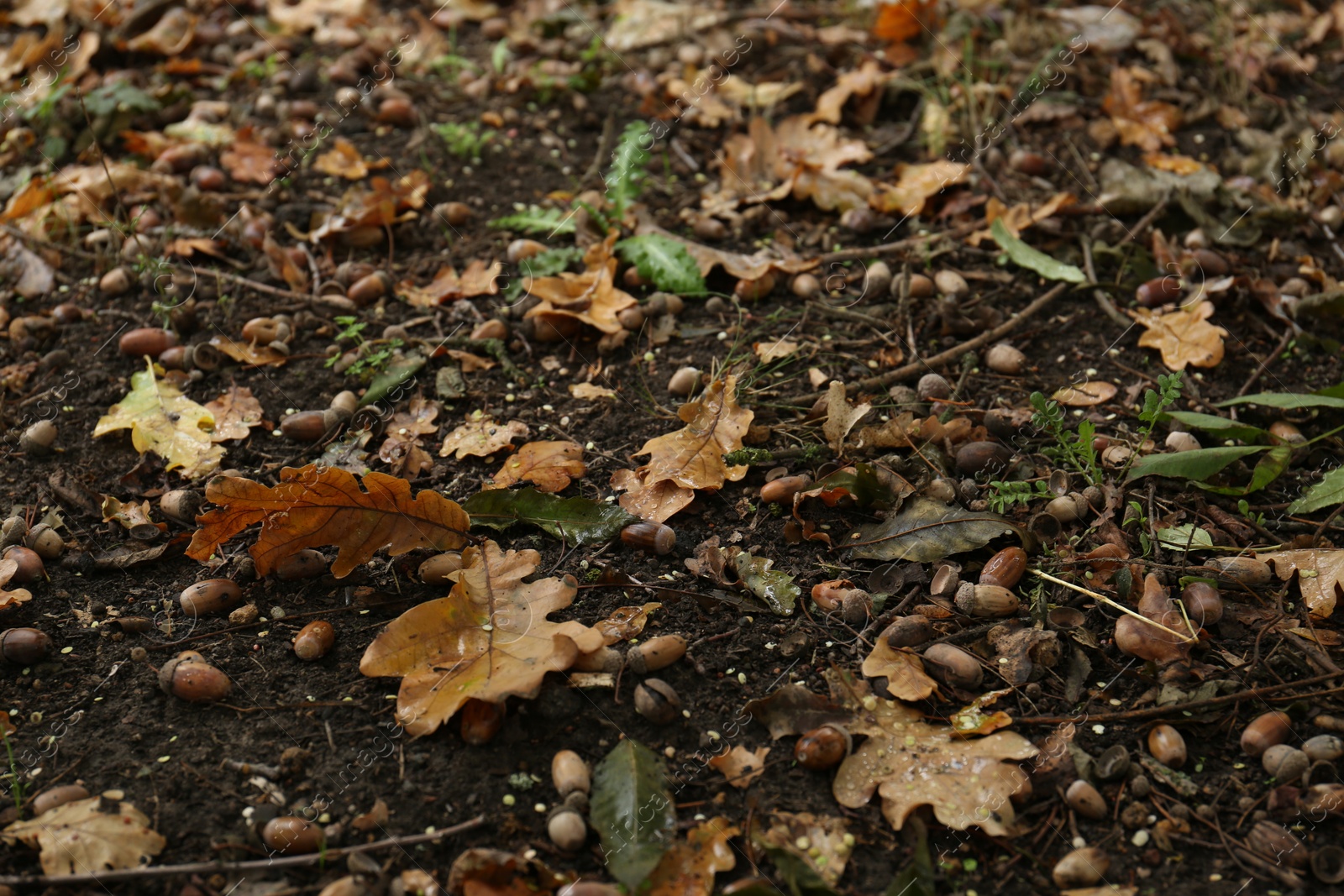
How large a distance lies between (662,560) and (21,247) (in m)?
A: 2.75

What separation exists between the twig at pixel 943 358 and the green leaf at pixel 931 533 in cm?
51

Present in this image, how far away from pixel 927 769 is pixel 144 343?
2.67 m

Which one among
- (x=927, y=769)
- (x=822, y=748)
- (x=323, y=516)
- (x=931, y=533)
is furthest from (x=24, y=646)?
(x=931, y=533)

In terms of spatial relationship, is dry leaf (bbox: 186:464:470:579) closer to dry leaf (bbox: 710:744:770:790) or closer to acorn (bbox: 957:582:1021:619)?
dry leaf (bbox: 710:744:770:790)

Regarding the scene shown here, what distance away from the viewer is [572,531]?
261 cm

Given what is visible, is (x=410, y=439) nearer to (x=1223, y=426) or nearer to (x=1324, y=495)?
(x=1223, y=426)

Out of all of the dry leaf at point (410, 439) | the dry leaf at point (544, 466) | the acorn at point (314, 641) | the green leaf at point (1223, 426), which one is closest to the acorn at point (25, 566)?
Answer: the acorn at point (314, 641)

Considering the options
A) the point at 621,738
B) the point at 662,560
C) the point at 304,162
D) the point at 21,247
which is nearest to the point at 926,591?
the point at 662,560

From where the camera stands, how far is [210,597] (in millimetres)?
2443

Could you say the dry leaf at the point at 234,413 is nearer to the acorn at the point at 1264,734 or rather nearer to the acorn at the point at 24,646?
the acorn at the point at 24,646

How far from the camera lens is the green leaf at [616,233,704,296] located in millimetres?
3389

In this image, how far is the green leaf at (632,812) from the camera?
1.92m

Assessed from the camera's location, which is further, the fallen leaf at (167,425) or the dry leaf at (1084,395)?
the dry leaf at (1084,395)

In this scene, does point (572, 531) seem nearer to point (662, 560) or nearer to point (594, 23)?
point (662, 560)
